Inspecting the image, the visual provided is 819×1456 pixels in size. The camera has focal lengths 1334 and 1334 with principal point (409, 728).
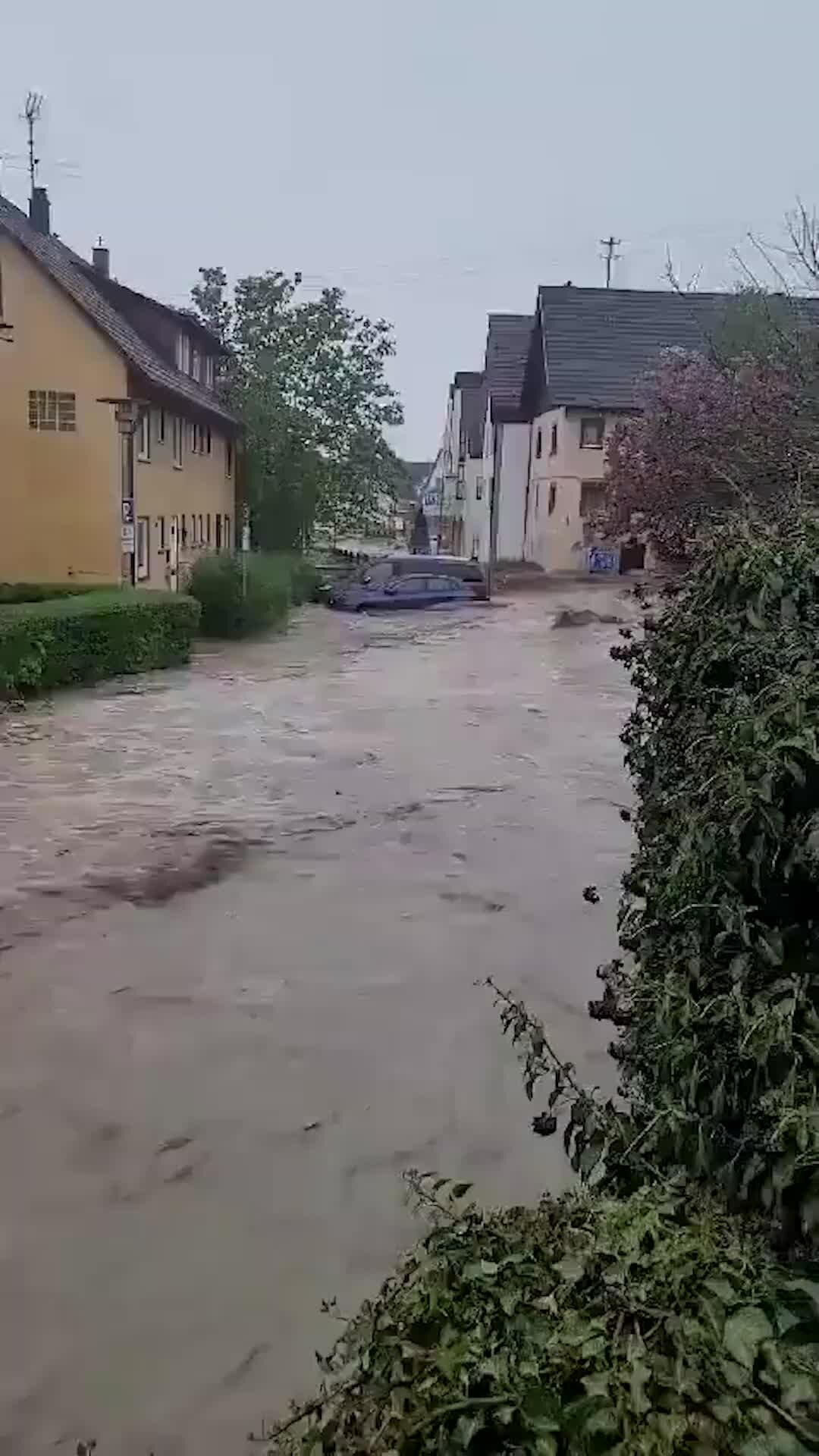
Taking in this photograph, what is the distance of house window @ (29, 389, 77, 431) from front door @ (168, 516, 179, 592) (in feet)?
15.9

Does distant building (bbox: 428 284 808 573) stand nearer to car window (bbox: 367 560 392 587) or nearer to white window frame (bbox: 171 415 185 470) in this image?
car window (bbox: 367 560 392 587)

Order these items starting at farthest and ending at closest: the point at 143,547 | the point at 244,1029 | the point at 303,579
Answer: the point at 303,579
the point at 143,547
the point at 244,1029

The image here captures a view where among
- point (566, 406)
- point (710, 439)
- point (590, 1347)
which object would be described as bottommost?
point (590, 1347)

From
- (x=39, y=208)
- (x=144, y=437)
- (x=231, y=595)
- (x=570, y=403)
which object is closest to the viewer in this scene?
(x=231, y=595)

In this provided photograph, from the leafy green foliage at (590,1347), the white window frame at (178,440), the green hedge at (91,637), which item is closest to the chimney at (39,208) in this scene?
the white window frame at (178,440)

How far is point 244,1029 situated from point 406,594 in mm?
27220

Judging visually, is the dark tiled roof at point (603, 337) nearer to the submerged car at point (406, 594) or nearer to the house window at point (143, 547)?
the submerged car at point (406, 594)

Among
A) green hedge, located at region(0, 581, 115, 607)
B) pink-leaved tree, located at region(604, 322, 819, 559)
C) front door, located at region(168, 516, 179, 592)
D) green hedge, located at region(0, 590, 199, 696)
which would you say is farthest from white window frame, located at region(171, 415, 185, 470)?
pink-leaved tree, located at region(604, 322, 819, 559)

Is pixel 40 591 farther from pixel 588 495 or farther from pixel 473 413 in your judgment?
pixel 473 413

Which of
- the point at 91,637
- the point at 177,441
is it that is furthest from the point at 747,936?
the point at 177,441

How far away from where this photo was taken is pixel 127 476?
25.2 m

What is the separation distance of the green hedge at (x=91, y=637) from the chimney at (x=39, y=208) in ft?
44.4

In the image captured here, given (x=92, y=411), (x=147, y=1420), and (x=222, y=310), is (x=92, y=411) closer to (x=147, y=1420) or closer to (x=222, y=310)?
(x=222, y=310)

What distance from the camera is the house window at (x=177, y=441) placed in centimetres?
2941
